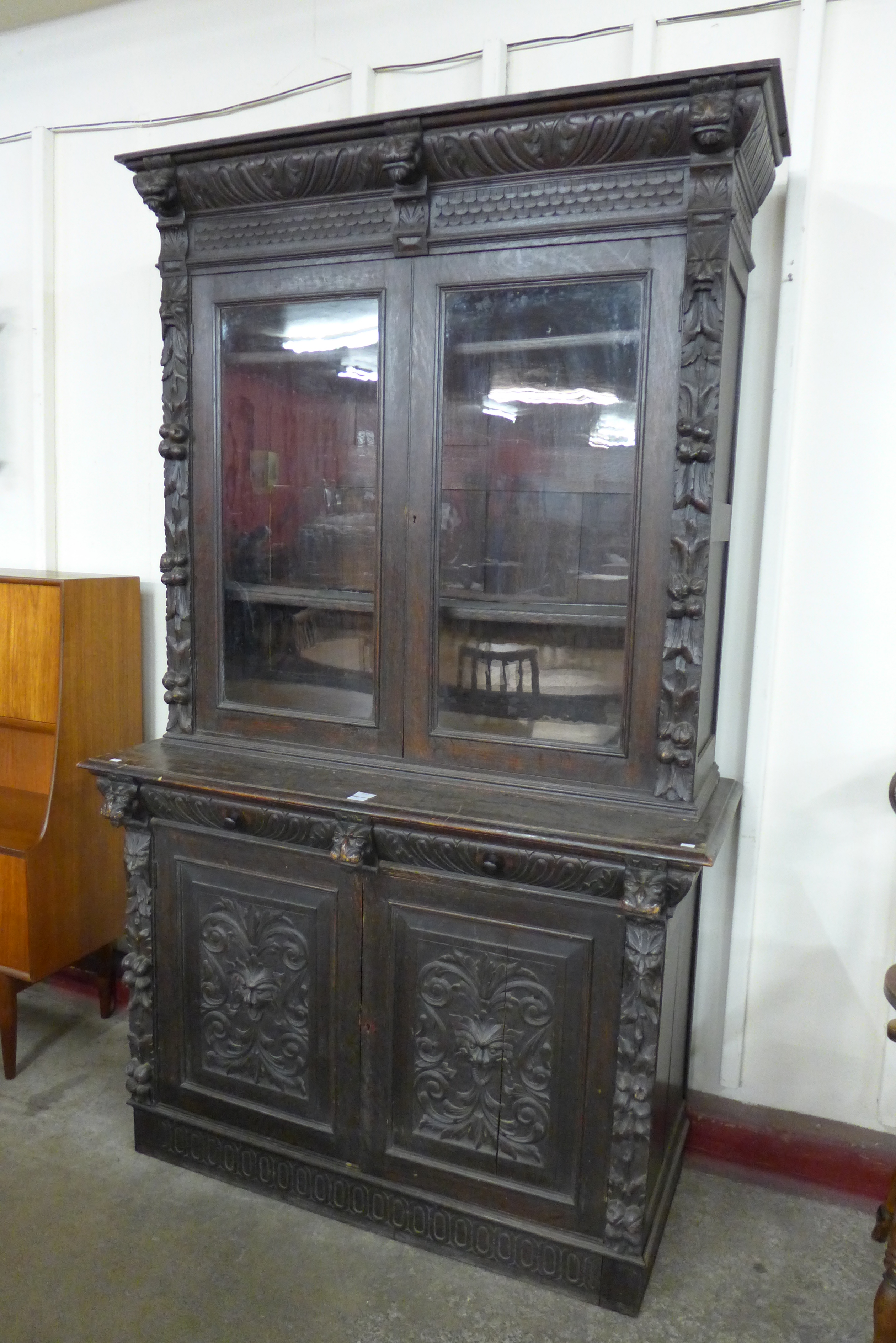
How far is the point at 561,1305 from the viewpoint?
187cm

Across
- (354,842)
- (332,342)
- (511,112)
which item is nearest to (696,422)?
(511,112)

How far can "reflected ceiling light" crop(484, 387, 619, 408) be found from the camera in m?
1.83

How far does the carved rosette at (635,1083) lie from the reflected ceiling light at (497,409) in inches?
39.8

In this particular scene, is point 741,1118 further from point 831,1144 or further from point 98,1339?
point 98,1339

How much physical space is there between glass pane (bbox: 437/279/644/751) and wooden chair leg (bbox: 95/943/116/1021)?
151 cm

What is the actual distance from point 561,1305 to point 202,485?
1878mm

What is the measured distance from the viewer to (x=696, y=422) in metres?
1.70

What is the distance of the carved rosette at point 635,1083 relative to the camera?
171 cm

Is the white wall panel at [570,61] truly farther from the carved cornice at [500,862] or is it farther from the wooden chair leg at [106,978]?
the wooden chair leg at [106,978]

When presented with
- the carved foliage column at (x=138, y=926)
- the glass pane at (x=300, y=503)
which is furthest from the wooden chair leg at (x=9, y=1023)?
the glass pane at (x=300, y=503)

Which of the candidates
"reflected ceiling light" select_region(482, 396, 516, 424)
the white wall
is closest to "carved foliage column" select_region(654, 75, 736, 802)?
"reflected ceiling light" select_region(482, 396, 516, 424)

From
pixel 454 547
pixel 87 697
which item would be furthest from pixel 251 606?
pixel 87 697

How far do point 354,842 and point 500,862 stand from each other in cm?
30

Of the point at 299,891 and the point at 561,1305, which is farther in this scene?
the point at 299,891
